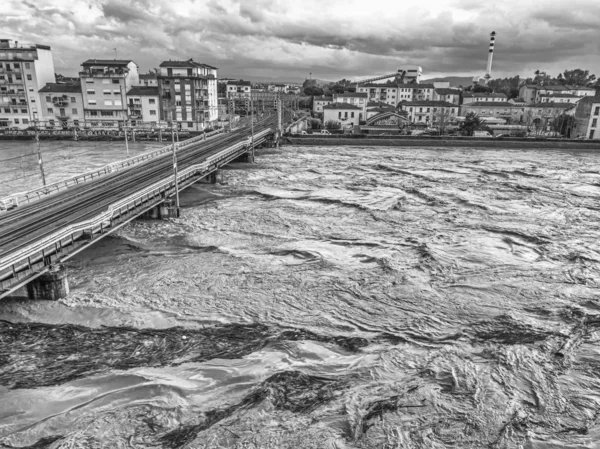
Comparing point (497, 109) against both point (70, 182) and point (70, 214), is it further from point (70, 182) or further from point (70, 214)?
point (70, 214)

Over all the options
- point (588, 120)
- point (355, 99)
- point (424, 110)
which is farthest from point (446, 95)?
point (588, 120)

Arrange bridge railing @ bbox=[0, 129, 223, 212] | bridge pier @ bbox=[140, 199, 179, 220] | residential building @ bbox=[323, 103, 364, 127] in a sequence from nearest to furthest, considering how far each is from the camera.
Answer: bridge railing @ bbox=[0, 129, 223, 212] → bridge pier @ bbox=[140, 199, 179, 220] → residential building @ bbox=[323, 103, 364, 127]

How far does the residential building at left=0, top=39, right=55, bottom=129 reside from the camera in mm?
77500

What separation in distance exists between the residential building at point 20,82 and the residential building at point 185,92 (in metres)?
22.7

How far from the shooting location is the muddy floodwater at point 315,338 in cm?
1187

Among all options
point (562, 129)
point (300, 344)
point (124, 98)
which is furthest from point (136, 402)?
point (562, 129)

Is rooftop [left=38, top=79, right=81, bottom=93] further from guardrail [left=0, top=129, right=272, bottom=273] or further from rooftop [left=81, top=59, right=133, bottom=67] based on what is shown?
guardrail [left=0, top=129, right=272, bottom=273]

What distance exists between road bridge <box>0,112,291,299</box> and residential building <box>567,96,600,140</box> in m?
71.2

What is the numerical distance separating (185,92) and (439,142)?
4847 cm

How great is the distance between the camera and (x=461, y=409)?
12523 millimetres

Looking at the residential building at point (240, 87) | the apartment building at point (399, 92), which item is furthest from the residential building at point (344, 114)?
the residential building at point (240, 87)

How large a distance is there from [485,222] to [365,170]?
22507 millimetres

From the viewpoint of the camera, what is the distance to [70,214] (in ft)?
78.9

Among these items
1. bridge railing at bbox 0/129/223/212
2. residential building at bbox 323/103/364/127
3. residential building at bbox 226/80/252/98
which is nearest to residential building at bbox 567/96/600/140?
residential building at bbox 323/103/364/127
